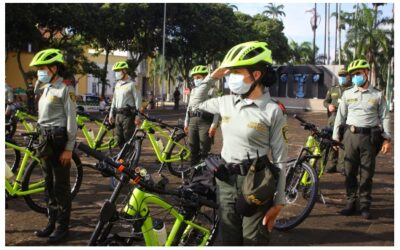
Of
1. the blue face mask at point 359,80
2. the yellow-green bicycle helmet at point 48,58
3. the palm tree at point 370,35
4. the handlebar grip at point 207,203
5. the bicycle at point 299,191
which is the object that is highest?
the palm tree at point 370,35

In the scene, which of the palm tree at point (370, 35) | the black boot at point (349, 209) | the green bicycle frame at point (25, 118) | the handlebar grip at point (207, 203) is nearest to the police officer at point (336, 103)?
the black boot at point (349, 209)

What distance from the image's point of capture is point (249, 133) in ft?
10.6

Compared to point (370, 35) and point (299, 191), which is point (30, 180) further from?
point (370, 35)

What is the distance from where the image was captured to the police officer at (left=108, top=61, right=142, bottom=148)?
7.77 m

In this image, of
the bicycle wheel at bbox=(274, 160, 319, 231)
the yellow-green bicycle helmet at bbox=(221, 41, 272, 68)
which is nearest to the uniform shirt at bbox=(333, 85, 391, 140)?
the bicycle wheel at bbox=(274, 160, 319, 231)

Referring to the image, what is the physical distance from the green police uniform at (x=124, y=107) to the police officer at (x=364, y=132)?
3.57 metres

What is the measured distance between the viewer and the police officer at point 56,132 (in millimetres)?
4652

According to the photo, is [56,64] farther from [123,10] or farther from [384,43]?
[384,43]

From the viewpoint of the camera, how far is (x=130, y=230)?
353cm

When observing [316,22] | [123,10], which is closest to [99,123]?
[123,10]

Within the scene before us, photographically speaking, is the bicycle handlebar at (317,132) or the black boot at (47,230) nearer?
the black boot at (47,230)

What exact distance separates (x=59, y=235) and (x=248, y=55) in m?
2.87

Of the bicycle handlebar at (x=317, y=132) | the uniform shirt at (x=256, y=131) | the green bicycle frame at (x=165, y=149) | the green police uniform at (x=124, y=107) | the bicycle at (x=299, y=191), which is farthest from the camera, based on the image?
the green bicycle frame at (x=165, y=149)

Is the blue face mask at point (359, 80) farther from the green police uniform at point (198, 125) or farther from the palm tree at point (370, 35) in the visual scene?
the palm tree at point (370, 35)
